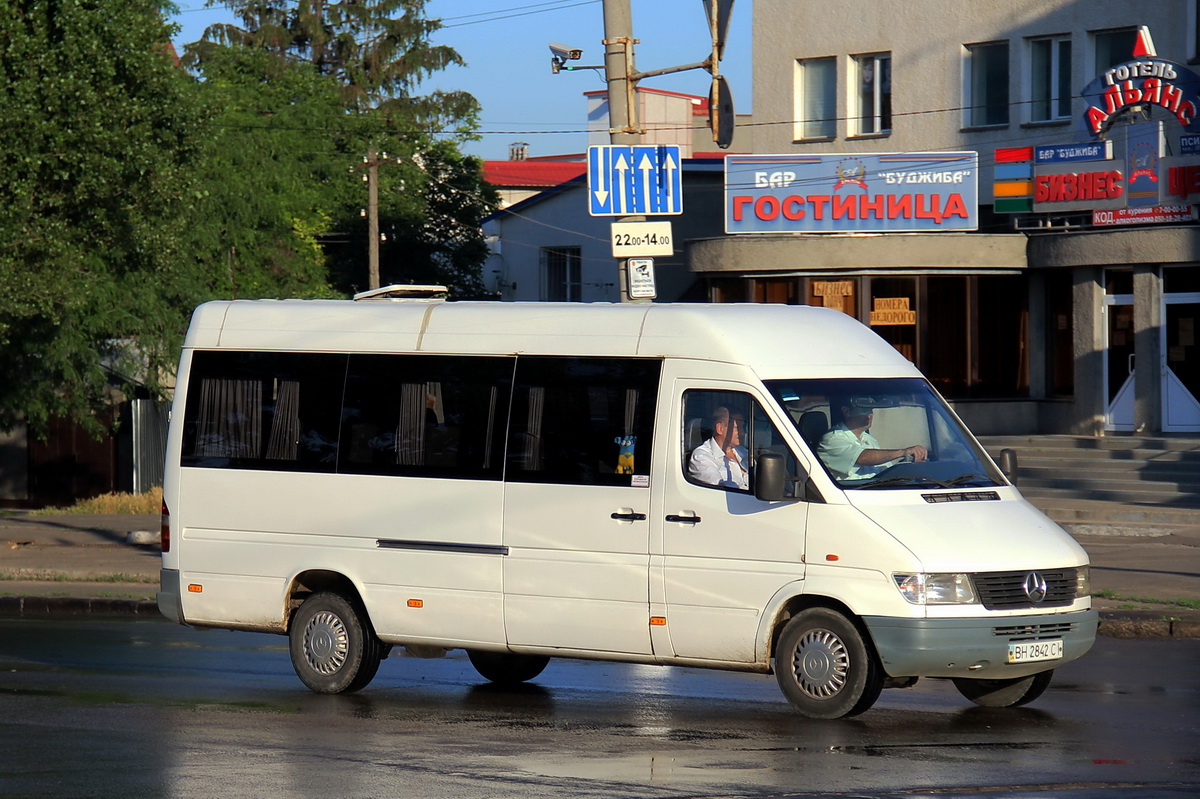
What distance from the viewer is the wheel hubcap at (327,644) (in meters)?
11.1

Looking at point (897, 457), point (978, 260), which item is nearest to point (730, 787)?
point (897, 457)

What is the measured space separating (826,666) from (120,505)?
21.5m

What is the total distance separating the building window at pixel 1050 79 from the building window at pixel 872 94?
10.3 feet

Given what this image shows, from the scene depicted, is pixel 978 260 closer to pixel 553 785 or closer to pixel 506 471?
pixel 506 471

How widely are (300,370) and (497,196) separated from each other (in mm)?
51743

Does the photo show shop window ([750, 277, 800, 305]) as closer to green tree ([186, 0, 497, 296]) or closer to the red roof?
green tree ([186, 0, 497, 296])

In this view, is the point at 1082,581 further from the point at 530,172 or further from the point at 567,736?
the point at 530,172

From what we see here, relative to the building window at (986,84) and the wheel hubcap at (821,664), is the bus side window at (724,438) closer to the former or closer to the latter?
the wheel hubcap at (821,664)

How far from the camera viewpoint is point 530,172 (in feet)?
277

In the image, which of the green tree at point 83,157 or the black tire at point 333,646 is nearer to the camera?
the black tire at point 333,646

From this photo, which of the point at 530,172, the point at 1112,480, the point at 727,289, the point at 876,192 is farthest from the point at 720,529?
the point at 530,172

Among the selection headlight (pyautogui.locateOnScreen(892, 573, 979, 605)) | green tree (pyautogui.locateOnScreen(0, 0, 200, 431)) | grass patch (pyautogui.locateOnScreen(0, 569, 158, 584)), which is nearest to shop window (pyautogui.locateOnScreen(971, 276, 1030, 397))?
green tree (pyautogui.locateOnScreen(0, 0, 200, 431))

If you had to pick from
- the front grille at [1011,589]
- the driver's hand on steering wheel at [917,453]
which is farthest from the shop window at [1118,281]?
the front grille at [1011,589]

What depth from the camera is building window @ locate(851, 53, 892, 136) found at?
3459 centimetres
